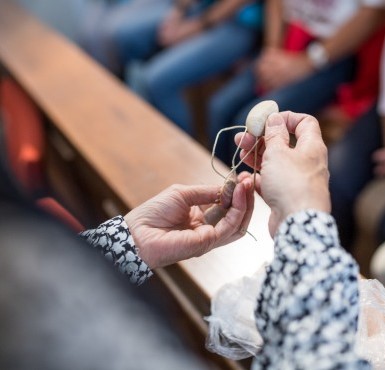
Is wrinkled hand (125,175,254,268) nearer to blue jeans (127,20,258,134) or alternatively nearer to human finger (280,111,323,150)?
human finger (280,111,323,150)

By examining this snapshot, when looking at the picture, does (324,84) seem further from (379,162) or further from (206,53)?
(206,53)

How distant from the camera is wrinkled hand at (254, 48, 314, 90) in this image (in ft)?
3.57

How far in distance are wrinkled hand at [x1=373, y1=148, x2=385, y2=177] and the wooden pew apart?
0.36 meters

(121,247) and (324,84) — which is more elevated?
(121,247)

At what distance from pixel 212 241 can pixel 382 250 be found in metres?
0.32

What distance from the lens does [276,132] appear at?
0.42 meters

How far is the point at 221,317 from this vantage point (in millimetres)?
527

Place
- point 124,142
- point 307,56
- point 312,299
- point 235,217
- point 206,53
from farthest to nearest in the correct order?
point 206,53, point 307,56, point 124,142, point 235,217, point 312,299

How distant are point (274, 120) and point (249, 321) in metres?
0.21

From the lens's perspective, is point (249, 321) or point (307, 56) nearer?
point (249, 321)

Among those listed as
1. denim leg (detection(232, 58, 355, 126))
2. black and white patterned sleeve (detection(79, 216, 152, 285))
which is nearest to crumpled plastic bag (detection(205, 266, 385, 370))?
black and white patterned sleeve (detection(79, 216, 152, 285))

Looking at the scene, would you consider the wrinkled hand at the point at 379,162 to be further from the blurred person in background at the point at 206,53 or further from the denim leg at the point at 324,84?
the blurred person in background at the point at 206,53

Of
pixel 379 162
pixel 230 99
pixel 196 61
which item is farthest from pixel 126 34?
pixel 379 162

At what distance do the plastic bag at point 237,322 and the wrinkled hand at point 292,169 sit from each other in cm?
12
